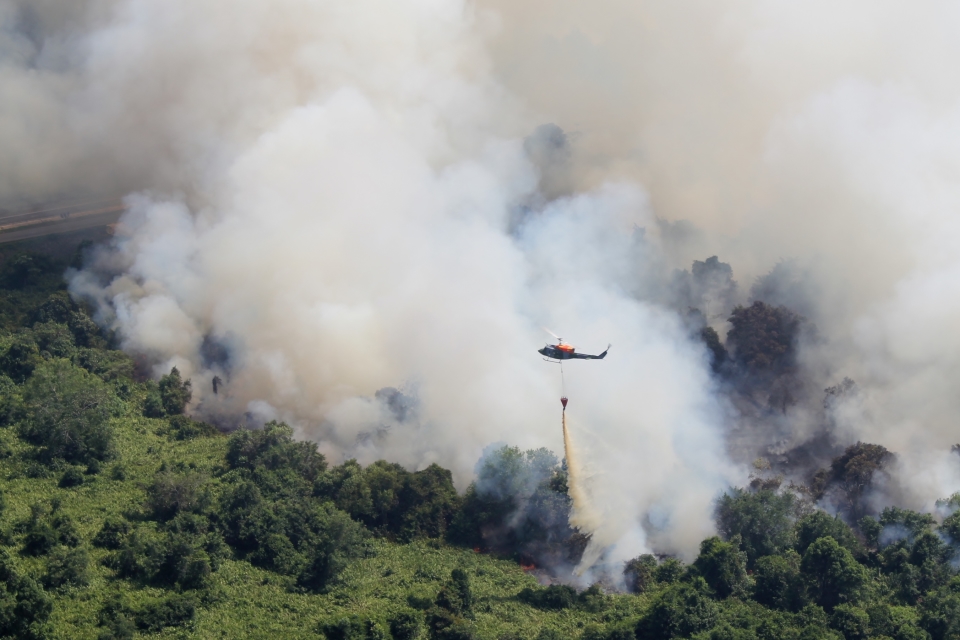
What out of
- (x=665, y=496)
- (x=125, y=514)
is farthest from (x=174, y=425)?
(x=665, y=496)

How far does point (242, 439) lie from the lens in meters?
61.7

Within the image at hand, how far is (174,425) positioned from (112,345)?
930 cm

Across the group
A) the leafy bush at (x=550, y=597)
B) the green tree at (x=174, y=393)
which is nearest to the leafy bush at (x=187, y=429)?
the green tree at (x=174, y=393)

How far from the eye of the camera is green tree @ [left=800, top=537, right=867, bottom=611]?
2088 inches

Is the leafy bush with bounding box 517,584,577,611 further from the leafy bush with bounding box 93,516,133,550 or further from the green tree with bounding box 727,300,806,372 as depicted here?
the green tree with bounding box 727,300,806,372

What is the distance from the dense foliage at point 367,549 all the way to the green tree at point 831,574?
7cm

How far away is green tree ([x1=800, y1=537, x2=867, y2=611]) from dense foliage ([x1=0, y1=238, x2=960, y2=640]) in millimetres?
68

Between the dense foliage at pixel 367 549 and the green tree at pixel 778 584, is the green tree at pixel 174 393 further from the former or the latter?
the green tree at pixel 778 584

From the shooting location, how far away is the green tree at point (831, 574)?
53.0 meters

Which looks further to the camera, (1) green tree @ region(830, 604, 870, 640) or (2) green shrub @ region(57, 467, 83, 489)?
(2) green shrub @ region(57, 467, 83, 489)

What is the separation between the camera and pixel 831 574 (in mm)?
53281

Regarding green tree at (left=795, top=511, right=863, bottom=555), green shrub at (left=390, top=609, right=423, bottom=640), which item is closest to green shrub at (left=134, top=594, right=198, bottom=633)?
green shrub at (left=390, top=609, right=423, bottom=640)

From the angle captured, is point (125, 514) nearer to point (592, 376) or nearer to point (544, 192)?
point (592, 376)

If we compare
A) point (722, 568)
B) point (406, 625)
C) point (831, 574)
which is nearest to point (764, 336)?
point (831, 574)
